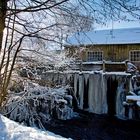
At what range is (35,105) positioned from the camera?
1327 centimetres

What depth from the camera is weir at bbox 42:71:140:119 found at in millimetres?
20375

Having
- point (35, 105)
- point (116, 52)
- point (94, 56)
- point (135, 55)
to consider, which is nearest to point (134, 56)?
point (135, 55)

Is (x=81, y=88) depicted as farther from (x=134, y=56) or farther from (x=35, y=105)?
(x=35, y=105)

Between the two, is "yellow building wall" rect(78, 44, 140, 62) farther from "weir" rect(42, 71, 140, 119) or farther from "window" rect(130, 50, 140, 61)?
"weir" rect(42, 71, 140, 119)

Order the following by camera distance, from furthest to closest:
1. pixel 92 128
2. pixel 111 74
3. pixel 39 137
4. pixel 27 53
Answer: pixel 111 74
pixel 92 128
pixel 27 53
pixel 39 137

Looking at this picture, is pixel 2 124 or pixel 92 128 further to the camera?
pixel 92 128

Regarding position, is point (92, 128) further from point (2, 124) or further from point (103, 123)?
point (2, 124)

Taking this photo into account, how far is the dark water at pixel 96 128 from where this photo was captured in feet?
53.4

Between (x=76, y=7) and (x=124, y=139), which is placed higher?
(x=76, y=7)

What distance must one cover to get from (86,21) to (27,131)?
2199 mm

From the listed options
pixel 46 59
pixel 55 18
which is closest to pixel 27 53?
pixel 46 59

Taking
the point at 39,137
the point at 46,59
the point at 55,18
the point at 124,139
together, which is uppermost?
the point at 55,18

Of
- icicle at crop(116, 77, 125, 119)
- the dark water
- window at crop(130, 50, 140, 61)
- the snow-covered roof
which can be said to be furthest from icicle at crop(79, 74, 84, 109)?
window at crop(130, 50, 140, 61)

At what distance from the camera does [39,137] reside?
568 centimetres
